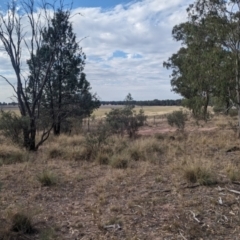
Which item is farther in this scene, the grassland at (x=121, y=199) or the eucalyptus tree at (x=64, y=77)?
the eucalyptus tree at (x=64, y=77)

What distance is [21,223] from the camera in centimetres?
536

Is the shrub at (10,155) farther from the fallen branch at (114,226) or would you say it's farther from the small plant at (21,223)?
the fallen branch at (114,226)

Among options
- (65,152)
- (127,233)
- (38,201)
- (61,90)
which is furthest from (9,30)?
(127,233)

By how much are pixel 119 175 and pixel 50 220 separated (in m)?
3.33

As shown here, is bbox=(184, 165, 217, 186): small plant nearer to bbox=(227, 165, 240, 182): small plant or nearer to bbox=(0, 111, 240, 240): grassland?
bbox=(0, 111, 240, 240): grassland

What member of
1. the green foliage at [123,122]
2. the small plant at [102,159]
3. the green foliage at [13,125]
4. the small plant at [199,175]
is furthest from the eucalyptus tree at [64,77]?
the small plant at [199,175]

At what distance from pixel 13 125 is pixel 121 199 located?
914cm

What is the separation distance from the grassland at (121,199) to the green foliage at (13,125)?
3.33 metres

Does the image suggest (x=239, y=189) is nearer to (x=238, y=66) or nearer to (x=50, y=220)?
(x=50, y=220)

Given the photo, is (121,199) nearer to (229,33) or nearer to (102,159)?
(102,159)

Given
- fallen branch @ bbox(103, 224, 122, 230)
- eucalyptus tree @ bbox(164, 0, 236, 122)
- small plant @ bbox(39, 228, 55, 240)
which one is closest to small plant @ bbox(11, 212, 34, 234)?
small plant @ bbox(39, 228, 55, 240)

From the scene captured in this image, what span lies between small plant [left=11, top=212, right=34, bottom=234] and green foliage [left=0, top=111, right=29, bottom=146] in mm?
9579

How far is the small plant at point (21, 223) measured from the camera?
529 cm

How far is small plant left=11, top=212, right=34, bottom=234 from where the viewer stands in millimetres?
5289
